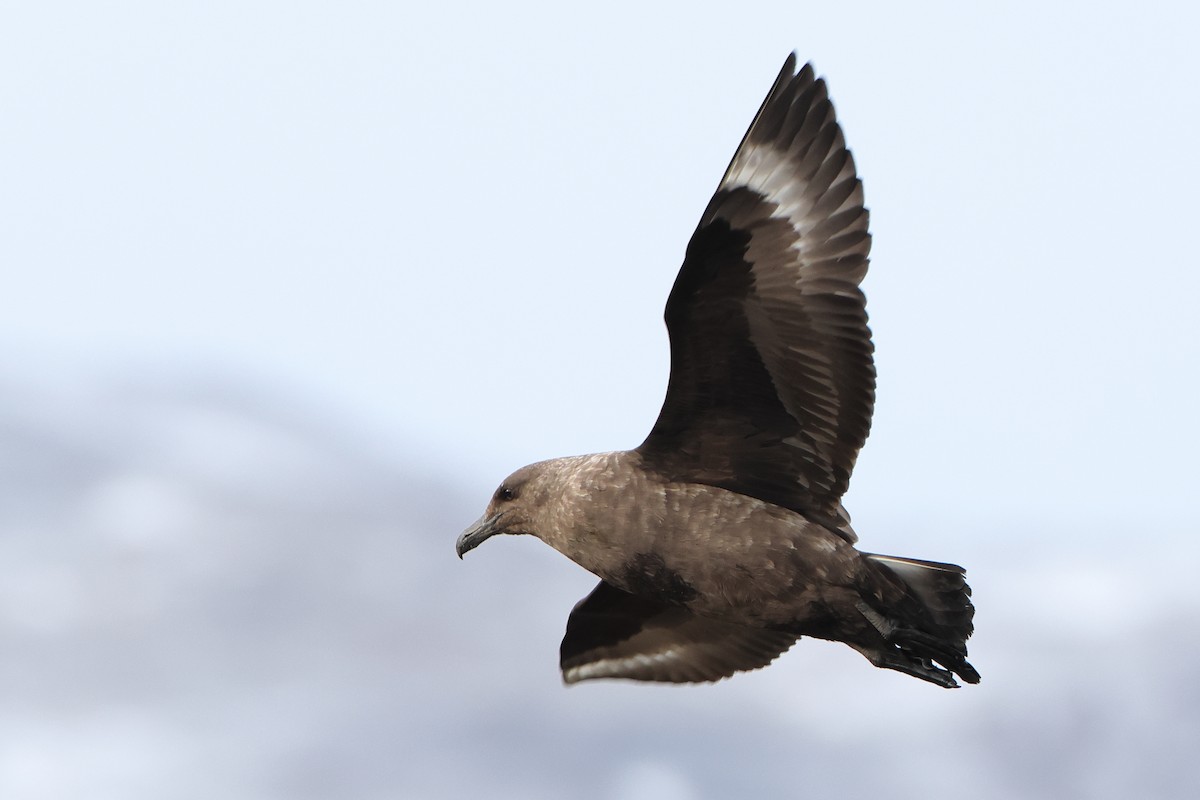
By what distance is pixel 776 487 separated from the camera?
24.6 ft

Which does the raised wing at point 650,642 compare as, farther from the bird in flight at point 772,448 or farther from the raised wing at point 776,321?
the raised wing at point 776,321

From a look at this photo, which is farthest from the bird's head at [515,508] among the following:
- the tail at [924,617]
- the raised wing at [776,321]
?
the tail at [924,617]

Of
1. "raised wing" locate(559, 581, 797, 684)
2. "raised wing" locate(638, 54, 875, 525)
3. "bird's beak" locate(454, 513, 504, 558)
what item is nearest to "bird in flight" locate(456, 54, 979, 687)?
"raised wing" locate(638, 54, 875, 525)

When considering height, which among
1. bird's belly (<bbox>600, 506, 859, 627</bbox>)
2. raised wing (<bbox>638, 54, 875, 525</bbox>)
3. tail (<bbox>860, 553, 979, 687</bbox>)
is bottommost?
tail (<bbox>860, 553, 979, 687</bbox>)

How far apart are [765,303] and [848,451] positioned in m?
0.74

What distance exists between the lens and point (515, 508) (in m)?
7.89

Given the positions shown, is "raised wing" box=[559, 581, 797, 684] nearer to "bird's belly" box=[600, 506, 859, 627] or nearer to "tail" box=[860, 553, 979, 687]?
"tail" box=[860, 553, 979, 687]

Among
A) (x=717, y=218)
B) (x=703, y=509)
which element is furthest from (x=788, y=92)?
(x=703, y=509)

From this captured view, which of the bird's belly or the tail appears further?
the tail

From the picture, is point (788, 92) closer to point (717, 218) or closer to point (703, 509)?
point (717, 218)

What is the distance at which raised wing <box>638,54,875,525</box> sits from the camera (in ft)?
23.4

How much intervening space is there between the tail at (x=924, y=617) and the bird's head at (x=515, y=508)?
1.36 m

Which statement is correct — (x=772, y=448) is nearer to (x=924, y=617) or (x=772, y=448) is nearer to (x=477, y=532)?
(x=924, y=617)

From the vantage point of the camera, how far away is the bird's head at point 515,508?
7758 mm
